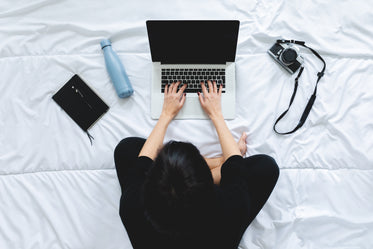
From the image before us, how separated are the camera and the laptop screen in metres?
0.16

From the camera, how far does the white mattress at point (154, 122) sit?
0.93 meters

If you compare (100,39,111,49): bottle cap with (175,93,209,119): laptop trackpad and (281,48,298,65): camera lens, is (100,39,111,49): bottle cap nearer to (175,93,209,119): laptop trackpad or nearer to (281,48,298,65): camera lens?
(175,93,209,119): laptop trackpad

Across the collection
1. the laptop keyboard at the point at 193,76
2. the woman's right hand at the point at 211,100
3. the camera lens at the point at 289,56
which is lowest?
the woman's right hand at the point at 211,100

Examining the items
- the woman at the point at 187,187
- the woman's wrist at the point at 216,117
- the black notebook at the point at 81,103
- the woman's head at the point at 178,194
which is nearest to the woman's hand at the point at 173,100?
the woman at the point at 187,187

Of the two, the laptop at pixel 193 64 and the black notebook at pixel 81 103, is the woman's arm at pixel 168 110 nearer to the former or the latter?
the laptop at pixel 193 64

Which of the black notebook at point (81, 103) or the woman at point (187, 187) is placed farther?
the black notebook at point (81, 103)

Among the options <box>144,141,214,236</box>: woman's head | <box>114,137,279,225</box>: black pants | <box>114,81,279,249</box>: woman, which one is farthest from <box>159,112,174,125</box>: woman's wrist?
<box>144,141,214,236</box>: woman's head

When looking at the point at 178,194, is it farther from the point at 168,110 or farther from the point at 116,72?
the point at 116,72

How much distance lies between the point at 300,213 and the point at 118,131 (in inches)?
26.7

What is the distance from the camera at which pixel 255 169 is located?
89 cm

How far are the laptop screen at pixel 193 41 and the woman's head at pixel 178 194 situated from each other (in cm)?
43

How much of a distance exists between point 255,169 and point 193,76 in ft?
1.24

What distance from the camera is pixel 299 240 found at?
92 cm

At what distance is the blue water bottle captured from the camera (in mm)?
959
